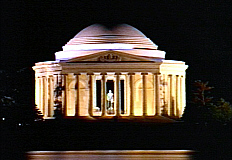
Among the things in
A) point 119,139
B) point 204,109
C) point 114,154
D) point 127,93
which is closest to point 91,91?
point 127,93

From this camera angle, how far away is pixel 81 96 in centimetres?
16575

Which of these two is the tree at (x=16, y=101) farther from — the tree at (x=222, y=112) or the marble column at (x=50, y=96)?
the tree at (x=222, y=112)

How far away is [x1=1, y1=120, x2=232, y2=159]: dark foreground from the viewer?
12388 cm

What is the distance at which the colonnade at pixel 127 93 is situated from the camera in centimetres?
16262

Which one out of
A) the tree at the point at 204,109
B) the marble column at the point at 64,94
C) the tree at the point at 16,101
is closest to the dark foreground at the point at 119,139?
the tree at the point at 16,101

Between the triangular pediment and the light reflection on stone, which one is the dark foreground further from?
the triangular pediment

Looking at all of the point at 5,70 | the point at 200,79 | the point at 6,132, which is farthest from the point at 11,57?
the point at 6,132

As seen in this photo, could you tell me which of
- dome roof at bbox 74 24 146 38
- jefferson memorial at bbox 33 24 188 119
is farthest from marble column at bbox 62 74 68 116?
dome roof at bbox 74 24 146 38

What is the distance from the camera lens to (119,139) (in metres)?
131

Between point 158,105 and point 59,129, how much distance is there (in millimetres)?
27199

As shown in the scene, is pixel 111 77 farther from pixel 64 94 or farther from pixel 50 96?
pixel 50 96

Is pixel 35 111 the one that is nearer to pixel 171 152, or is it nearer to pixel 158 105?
pixel 158 105

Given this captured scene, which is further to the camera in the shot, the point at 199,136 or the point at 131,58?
the point at 131,58

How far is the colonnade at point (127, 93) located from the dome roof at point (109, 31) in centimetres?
592
